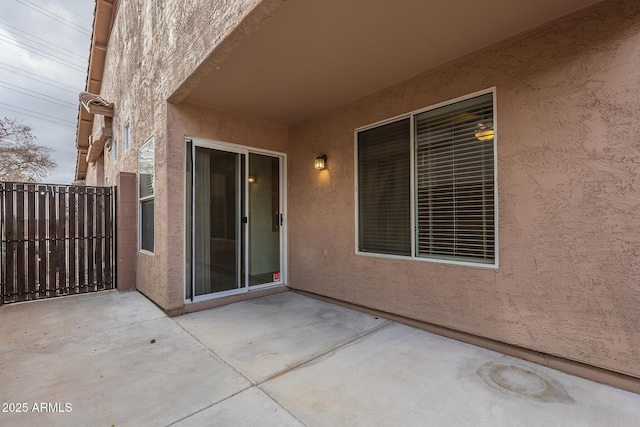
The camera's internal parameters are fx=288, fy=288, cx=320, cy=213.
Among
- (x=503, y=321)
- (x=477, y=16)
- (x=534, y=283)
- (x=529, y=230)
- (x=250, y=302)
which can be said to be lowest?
(x=250, y=302)

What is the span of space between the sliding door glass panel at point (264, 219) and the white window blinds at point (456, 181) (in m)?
2.56

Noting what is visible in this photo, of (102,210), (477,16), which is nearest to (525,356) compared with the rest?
(477,16)

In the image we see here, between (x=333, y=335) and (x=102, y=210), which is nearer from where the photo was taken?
(x=333, y=335)

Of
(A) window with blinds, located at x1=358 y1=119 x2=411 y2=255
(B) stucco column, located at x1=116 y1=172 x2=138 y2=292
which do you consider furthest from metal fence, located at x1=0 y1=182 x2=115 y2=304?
Answer: (A) window with blinds, located at x1=358 y1=119 x2=411 y2=255

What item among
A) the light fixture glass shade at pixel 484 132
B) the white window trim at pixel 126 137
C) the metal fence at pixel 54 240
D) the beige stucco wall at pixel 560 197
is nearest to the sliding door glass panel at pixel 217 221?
the metal fence at pixel 54 240

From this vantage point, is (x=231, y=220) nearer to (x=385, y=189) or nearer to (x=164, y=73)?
(x=164, y=73)

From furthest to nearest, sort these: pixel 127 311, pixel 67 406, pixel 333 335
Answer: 1. pixel 127 311
2. pixel 333 335
3. pixel 67 406

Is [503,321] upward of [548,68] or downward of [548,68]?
downward

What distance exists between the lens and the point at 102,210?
5.26m

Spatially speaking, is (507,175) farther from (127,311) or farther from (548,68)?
(127,311)

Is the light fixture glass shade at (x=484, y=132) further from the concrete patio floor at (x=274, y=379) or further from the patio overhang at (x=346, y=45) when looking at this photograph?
the concrete patio floor at (x=274, y=379)

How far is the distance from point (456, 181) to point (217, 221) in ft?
10.8

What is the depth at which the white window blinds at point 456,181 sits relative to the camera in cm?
285

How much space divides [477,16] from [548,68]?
76 cm
